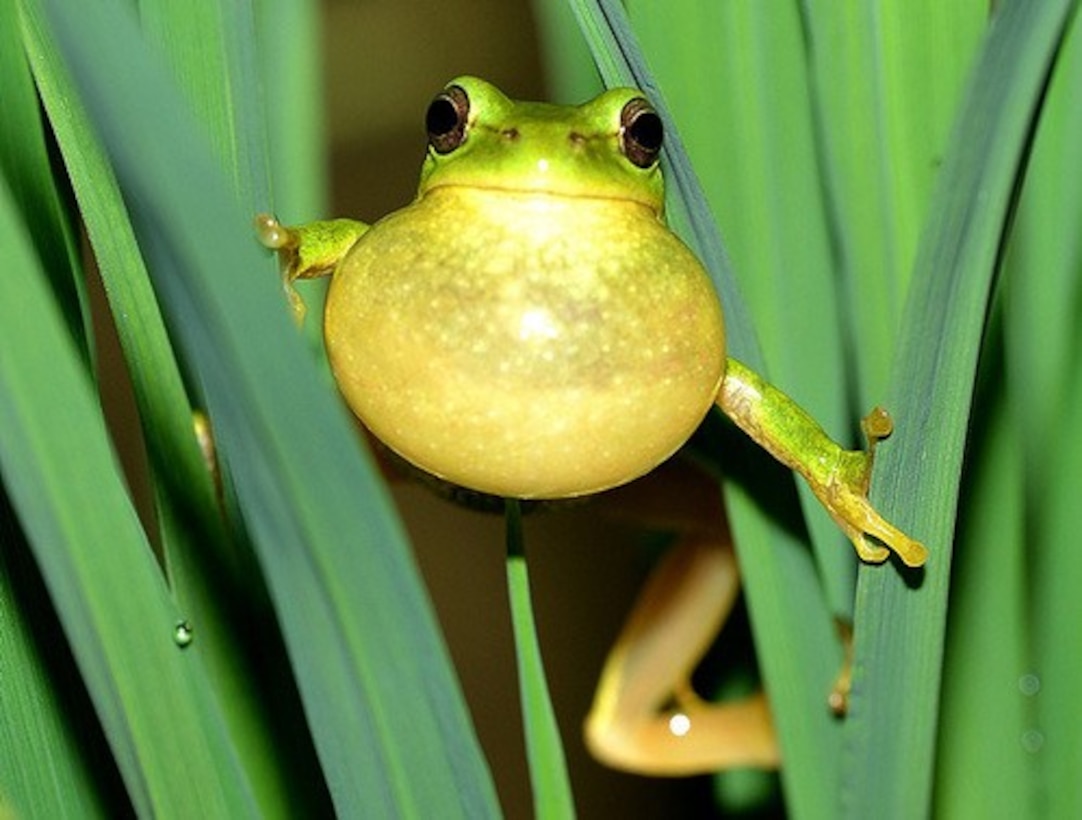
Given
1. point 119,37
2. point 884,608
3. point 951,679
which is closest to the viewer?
point 119,37

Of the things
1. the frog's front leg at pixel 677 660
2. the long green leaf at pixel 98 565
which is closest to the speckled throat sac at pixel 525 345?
the long green leaf at pixel 98 565

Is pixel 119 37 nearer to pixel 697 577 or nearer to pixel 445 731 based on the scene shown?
pixel 445 731

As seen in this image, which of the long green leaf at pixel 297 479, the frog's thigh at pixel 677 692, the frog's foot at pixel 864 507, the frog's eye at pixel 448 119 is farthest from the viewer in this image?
the frog's thigh at pixel 677 692

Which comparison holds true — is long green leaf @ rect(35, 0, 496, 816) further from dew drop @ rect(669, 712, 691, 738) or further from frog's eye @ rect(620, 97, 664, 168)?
dew drop @ rect(669, 712, 691, 738)

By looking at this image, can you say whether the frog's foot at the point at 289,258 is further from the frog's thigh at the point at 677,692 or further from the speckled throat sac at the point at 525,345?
the frog's thigh at the point at 677,692

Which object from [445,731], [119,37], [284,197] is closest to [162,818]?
[445,731]

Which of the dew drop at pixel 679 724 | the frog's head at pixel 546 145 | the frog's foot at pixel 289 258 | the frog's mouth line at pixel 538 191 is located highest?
the frog's head at pixel 546 145

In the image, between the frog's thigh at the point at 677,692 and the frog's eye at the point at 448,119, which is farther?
the frog's thigh at the point at 677,692

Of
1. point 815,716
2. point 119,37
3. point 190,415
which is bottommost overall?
point 815,716
